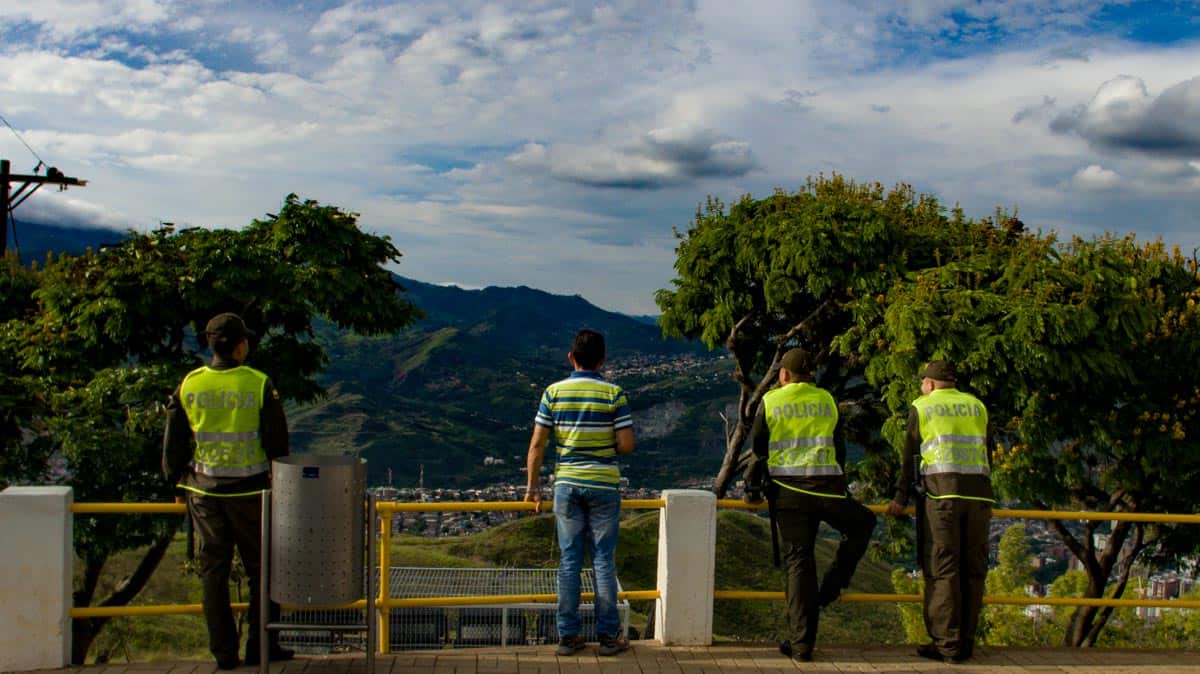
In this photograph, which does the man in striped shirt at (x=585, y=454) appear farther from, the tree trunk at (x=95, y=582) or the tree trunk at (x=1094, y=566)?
the tree trunk at (x=1094, y=566)

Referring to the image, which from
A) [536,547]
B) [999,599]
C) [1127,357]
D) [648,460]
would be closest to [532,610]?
[999,599]

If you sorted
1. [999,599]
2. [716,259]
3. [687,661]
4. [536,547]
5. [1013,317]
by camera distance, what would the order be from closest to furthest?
[687,661]
[999,599]
[1013,317]
[716,259]
[536,547]

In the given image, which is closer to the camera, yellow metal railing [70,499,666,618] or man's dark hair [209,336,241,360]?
man's dark hair [209,336,241,360]

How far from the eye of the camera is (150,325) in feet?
62.3

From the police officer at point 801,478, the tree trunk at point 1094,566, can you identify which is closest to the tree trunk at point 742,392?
the tree trunk at point 1094,566

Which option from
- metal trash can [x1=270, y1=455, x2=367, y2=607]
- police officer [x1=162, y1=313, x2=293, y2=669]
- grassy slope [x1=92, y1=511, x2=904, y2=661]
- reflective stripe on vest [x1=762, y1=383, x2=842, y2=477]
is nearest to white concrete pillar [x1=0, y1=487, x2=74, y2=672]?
police officer [x1=162, y1=313, x2=293, y2=669]

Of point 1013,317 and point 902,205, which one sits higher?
point 902,205

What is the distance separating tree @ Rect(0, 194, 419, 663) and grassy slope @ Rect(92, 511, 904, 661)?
1023 centimetres

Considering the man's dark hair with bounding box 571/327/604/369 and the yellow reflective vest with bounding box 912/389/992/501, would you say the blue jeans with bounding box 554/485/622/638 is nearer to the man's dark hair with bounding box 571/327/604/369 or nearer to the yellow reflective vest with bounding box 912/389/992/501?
the man's dark hair with bounding box 571/327/604/369

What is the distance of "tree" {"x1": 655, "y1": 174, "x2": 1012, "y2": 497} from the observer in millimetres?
21078

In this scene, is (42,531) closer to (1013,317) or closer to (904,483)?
(904,483)

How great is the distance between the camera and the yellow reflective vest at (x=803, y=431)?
22.2 ft

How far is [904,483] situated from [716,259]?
17.1 meters

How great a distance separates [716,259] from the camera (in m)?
23.8
